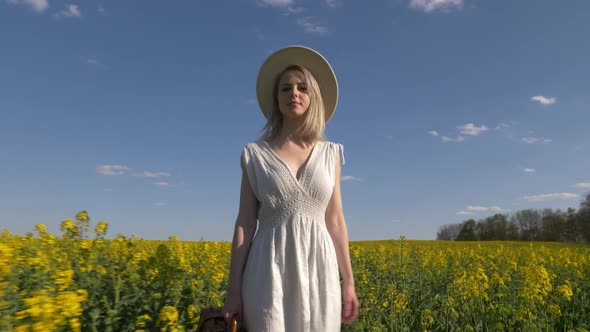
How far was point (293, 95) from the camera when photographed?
192cm

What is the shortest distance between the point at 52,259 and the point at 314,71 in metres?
2.34

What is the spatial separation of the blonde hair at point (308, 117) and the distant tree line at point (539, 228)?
129ft

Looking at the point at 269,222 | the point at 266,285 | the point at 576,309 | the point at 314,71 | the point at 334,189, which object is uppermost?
the point at 314,71

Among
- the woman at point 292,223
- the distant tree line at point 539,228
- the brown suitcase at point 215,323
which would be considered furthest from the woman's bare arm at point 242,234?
the distant tree line at point 539,228

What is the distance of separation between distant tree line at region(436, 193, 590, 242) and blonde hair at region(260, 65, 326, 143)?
129 feet

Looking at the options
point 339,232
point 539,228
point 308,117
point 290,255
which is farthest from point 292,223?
point 539,228

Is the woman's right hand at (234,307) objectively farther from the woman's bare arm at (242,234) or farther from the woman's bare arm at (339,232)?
the woman's bare arm at (339,232)

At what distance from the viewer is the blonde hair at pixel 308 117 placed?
1970 mm

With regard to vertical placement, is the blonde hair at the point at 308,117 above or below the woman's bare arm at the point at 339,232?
above

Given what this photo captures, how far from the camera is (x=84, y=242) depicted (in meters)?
3.02

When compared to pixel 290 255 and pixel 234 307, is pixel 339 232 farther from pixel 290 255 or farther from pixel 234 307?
pixel 234 307

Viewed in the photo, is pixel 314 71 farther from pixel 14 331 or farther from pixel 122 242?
pixel 122 242

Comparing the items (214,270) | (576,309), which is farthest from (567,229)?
(214,270)

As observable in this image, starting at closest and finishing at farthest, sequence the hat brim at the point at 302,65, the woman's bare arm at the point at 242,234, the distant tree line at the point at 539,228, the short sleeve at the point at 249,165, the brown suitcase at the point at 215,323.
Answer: the brown suitcase at the point at 215,323, the woman's bare arm at the point at 242,234, the short sleeve at the point at 249,165, the hat brim at the point at 302,65, the distant tree line at the point at 539,228
